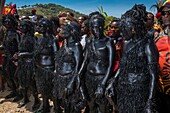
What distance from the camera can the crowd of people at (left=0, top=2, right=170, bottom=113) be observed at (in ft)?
9.68

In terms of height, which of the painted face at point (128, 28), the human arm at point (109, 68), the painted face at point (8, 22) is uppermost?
the painted face at point (8, 22)

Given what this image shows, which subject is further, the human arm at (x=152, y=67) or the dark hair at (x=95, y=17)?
the dark hair at (x=95, y=17)

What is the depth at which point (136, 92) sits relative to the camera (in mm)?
2975

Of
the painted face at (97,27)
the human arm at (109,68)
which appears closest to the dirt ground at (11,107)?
the human arm at (109,68)

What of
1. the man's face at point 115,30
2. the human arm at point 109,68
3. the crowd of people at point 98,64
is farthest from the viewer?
the man's face at point 115,30

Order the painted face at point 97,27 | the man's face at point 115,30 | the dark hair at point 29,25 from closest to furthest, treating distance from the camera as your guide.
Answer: the painted face at point 97,27
the man's face at point 115,30
the dark hair at point 29,25

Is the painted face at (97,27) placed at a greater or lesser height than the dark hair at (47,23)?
lesser

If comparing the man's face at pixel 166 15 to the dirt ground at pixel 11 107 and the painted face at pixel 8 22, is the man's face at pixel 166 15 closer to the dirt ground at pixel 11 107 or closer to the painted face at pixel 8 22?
the dirt ground at pixel 11 107

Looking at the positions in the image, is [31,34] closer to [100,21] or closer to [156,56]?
[100,21]

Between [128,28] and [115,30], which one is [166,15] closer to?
[128,28]

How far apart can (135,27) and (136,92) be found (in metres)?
0.72

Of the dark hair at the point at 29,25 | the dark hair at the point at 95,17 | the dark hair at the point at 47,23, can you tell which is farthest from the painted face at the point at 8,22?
the dark hair at the point at 95,17

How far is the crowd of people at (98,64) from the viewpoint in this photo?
295 cm

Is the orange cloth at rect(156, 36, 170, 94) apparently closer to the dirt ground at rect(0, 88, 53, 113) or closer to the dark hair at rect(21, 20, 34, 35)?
the dark hair at rect(21, 20, 34, 35)
